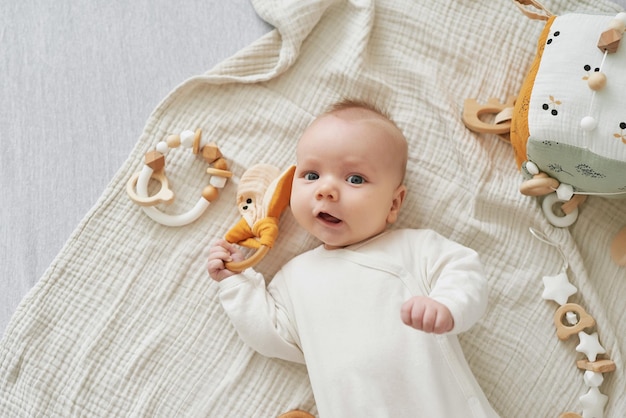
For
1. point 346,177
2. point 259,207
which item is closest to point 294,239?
point 259,207

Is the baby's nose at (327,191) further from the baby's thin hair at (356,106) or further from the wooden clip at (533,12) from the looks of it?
the wooden clip at (533,12)

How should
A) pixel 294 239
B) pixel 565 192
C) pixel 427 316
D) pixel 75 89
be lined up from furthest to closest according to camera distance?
pixel 75 89 < pixel 294 239 < pixel 565 192 < pixel 427 316

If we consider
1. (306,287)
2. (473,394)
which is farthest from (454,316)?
(306,287)

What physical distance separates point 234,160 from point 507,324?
66 cm

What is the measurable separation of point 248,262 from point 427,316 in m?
0.39

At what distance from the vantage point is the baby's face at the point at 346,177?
1.19 m

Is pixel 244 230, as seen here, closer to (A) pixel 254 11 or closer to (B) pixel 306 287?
(B) pixel 306 287

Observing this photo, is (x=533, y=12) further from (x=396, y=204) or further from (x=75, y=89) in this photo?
(x=75, y=89)

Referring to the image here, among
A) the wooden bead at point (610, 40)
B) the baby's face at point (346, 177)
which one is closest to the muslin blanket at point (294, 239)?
the baby's face at point (346, 177)

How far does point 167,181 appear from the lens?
1353 mm

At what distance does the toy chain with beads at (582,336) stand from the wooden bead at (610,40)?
415mm

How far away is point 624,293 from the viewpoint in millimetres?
1278

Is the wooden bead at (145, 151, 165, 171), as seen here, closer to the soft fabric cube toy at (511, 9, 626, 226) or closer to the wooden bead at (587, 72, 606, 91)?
the soft fabric cube toy at (511, 9, 626, 226)

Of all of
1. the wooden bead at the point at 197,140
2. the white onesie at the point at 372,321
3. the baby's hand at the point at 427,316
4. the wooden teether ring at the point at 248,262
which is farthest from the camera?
the wooden bead at the point at 197,140
